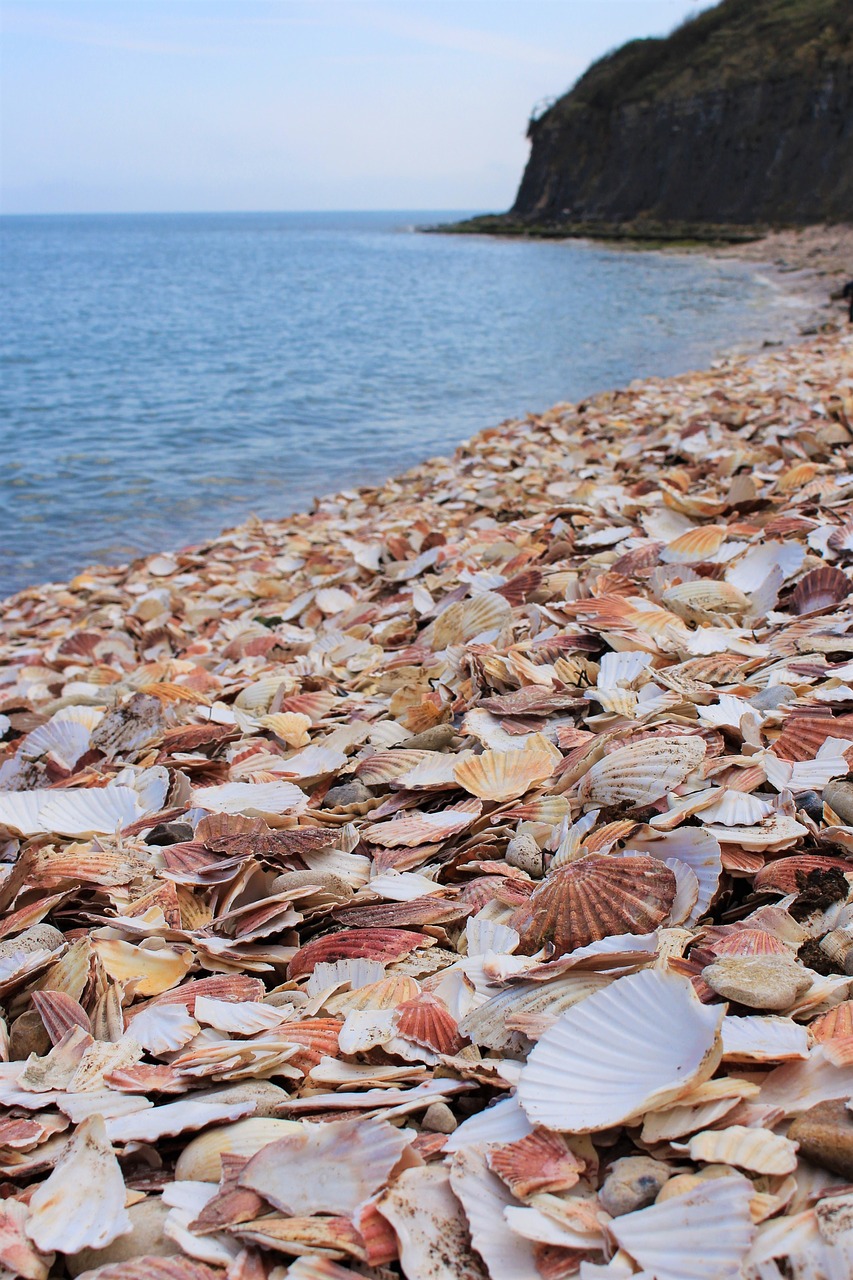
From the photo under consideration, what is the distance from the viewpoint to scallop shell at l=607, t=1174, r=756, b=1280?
1004mm

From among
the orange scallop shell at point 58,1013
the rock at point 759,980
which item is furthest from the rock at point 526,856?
the orange scallop shell at point 58,1013

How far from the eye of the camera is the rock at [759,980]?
1.37 meters

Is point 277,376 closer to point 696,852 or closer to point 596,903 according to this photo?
point 696,852

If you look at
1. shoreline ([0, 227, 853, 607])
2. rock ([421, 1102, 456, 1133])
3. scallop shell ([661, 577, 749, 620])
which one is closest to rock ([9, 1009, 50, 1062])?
rock ([421, 1102, 456, 1133])

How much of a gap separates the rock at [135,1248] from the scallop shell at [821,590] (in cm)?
254

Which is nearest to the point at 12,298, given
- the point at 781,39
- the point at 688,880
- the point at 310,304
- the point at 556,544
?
the point at 310,304

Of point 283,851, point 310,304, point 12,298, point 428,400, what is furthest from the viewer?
point 12,298

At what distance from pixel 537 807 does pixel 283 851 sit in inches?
22.6

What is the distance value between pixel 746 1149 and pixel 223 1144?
2.31 feet

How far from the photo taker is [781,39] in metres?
53.2

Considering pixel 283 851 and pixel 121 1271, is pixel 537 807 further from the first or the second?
pixel 121 1271

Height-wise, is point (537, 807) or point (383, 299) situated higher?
point (383, 299)

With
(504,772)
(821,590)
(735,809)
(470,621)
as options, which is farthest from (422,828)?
(821,590)

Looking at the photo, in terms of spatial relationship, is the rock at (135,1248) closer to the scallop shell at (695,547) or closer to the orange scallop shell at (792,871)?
the orange scallop shell at (792,871)
